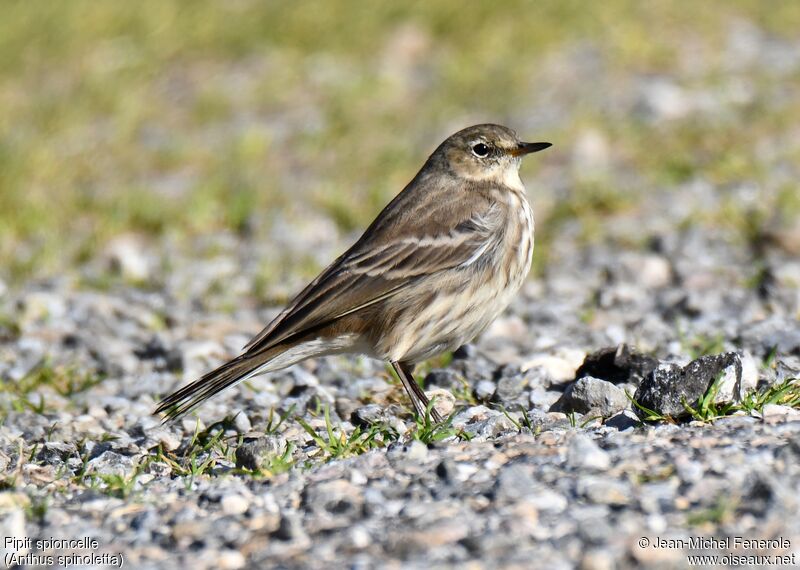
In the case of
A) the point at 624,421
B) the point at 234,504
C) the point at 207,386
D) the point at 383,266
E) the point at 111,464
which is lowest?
the point at 624,421

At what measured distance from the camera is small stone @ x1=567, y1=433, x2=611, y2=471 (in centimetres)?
468

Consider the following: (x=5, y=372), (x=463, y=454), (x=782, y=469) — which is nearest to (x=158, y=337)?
(x=5, y=372)

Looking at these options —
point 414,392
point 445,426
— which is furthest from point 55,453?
point 445,426

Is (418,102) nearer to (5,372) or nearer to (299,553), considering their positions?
(5,372)

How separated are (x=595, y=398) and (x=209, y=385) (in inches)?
71.6

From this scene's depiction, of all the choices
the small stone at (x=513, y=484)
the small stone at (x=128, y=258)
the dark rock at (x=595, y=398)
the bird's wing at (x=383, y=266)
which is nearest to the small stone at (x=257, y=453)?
the bird's wing at (x=383, y=266)

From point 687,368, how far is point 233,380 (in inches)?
84.1

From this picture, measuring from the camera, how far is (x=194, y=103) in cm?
1320

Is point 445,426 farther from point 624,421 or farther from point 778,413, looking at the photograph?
point 778,413

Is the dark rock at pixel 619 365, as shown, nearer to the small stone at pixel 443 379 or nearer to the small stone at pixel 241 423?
the small stone at pixel 443 379

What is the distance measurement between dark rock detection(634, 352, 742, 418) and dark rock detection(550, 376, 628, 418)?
0.21m

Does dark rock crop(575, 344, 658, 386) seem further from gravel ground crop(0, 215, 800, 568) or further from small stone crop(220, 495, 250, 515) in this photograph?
small stone crop(220, 495, 250, 515)

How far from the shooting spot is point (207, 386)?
5949 millimetres

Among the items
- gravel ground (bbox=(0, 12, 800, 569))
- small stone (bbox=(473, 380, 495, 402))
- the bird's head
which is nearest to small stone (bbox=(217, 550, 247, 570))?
gravel ground (bbox=(0, 12, 800, 569))
